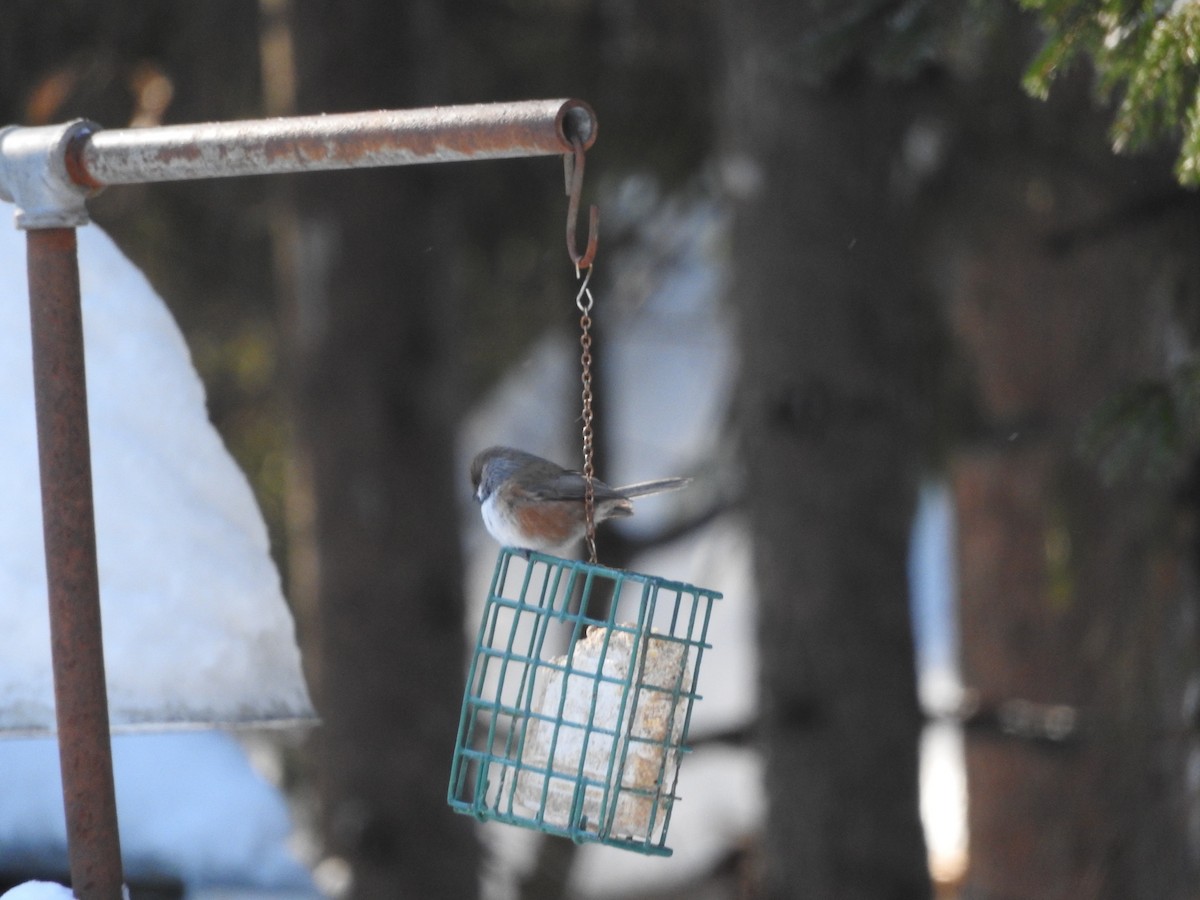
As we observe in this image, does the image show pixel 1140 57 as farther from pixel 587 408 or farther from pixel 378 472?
pixel 378 472

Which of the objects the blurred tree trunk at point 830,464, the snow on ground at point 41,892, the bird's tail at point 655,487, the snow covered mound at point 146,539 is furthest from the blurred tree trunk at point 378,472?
the snow on ground at point 41,892

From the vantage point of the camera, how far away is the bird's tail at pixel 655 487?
2.43 m

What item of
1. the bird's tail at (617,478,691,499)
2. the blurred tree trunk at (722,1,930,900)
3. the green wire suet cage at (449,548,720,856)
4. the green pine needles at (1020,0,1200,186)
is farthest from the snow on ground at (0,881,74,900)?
the blurred tree trunk at (722,1,930,900)

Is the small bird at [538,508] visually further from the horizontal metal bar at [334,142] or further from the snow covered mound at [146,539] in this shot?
the horizontal metal bar at [334,142]

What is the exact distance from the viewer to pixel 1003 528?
22.6 feet

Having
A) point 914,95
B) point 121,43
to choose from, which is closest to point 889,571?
point 914,95

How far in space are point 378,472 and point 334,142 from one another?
3.42 metres

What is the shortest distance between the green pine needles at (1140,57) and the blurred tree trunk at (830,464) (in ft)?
6.22

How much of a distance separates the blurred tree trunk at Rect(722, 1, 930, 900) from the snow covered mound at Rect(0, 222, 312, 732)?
2048 millimetres

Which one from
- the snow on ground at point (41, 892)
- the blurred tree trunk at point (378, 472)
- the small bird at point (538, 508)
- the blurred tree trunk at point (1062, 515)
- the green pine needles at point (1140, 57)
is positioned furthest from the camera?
the blurred tree trunk at point (378, 472)

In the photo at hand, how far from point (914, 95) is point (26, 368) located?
2884mm

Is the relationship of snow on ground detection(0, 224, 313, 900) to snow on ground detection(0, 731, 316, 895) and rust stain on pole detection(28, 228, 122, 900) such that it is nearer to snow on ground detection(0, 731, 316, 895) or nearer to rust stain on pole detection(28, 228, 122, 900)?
snow on ground detection(0, 731, 316, 895)

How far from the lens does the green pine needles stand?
213 centimetres

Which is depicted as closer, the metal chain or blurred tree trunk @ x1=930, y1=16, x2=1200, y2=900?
the metal chain
